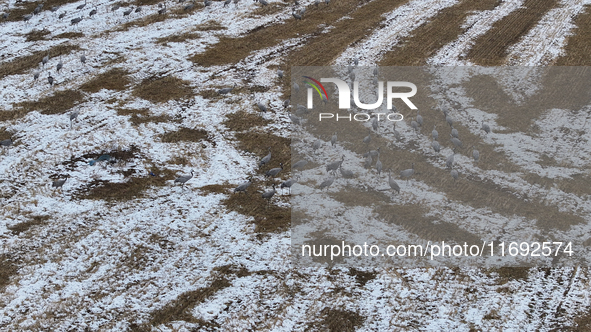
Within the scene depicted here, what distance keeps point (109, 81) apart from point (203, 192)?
27.6 feet

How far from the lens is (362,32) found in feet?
89.5

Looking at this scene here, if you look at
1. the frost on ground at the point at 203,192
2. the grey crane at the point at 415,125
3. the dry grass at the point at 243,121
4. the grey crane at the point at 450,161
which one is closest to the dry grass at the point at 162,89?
the frost on ground at the point at 203,192

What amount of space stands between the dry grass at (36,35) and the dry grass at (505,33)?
18.9 meters

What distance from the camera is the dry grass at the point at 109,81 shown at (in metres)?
21.5

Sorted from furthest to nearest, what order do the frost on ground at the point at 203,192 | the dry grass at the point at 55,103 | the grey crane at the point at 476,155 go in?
the dry grass at the point at 55,103 < the grey crane at the point at 476,155 < the frost on ground at the point at 203,192

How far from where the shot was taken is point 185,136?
61.8ft

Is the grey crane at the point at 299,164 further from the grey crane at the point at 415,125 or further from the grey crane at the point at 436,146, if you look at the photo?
the grey crane at the point at 415,125

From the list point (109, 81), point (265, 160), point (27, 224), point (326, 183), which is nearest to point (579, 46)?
point (326, 183)

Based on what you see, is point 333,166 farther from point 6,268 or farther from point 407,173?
point 6,268

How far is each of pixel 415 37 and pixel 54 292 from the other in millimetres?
19893

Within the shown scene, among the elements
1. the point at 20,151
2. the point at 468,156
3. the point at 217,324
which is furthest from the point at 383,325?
the point at 20,151

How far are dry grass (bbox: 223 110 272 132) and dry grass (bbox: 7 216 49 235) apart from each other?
6.92 metres

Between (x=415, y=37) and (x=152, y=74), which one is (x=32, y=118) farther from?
(x=415, y=37)

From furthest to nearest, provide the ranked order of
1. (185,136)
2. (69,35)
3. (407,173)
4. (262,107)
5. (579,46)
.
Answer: (69,35) → (579,46) → (262,107) → (185,136) → (407,173)
